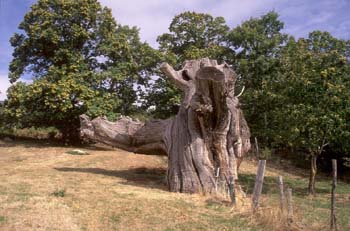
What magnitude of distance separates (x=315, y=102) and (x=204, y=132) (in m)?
4.83

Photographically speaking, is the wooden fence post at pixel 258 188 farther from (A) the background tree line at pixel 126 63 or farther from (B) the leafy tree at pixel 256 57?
(B) the leafy tree at pixel 256 57

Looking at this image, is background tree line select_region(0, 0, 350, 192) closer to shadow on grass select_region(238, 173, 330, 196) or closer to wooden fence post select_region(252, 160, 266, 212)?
shadow on grass select_region(238, 173, 330, 196)

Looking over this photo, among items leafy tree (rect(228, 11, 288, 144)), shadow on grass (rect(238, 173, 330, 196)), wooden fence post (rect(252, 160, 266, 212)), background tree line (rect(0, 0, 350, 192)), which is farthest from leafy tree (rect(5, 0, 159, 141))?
wooden fence post (rect(252, 160, 266, 212))

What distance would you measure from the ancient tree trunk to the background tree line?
12.5 feet

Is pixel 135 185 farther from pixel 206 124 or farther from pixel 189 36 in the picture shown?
pixel 189 36

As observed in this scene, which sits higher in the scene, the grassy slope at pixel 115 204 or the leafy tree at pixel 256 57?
the leafy tree at pixel 256 57

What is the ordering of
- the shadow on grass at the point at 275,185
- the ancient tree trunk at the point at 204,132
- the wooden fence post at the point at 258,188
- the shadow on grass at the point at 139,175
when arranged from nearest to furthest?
1. the wooden fence post at the point at 258,188
2. the ancient tree trunk at the point at 204,132
3. the shadow on grass at the point at 139,175
4. the shadow on grass at the point at 275,185

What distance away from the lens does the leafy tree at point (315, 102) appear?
13602mm

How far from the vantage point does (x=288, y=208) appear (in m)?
7.59

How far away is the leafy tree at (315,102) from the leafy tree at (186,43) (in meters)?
9.11

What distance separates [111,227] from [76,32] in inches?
628

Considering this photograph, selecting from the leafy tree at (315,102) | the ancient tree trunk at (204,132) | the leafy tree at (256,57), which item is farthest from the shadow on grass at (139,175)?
the leafy tree at (256,57)

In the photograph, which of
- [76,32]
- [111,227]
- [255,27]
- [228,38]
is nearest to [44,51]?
[76,32]

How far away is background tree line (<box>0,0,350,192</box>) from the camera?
19448mm
